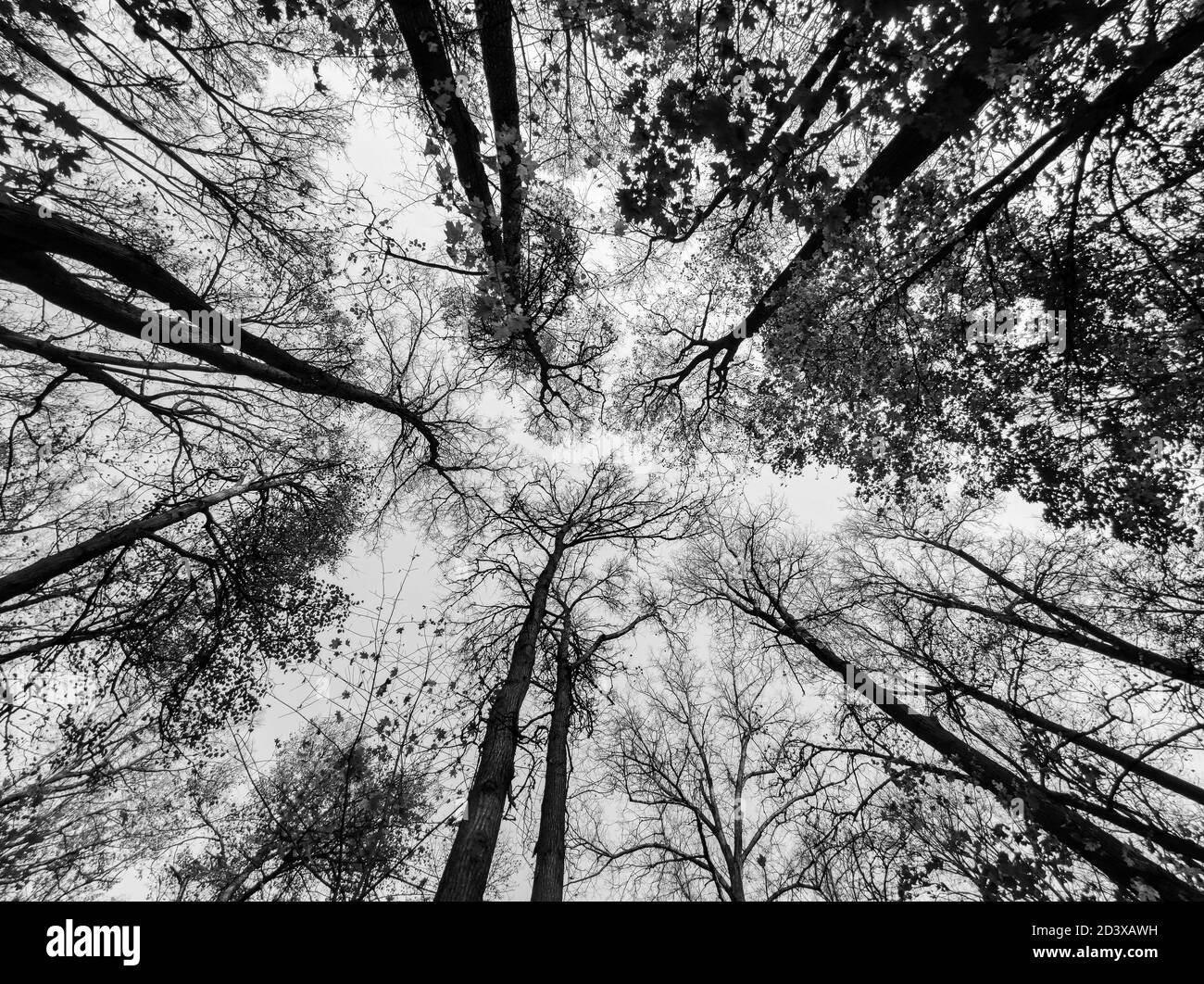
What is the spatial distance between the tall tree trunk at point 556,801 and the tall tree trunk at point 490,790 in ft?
2.65

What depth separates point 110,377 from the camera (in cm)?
504

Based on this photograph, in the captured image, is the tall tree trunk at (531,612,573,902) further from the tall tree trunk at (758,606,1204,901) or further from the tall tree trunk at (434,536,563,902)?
the tall tree trunk at (758,606,1204,901)

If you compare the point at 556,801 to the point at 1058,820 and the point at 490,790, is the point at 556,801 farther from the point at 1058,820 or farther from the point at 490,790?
the point at 1058,820

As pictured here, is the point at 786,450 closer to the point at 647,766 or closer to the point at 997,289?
the point at 997,289

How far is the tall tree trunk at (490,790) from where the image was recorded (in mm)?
3926

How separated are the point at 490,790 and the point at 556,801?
141cm

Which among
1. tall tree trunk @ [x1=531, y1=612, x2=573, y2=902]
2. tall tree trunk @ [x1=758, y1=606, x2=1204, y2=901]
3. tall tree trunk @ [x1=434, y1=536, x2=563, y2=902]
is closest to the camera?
tall tree trunk @ [x1=434, y1=536, x2=563, y2=902]

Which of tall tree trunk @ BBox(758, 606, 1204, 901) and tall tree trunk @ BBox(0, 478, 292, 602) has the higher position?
tall tree trunk @ BBox(0, 478, 292, 602)

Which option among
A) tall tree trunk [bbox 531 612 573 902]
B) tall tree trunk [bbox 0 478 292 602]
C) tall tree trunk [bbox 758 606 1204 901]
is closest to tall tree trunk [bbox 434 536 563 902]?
tall tree trunk [bbox 531 612 573 902]

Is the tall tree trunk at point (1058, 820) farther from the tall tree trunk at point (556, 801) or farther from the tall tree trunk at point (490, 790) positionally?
the tall tree trunk at point (490, 790)

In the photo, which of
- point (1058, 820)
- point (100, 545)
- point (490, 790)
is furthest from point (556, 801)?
point (100, 545)

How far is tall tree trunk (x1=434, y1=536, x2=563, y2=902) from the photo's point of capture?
3.93m

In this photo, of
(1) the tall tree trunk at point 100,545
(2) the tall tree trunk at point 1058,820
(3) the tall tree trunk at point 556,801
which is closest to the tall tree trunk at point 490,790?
(3) the tall tree trunk at point 556,801

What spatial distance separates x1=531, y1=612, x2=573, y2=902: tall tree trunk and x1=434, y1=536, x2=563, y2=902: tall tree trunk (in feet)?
2.65
